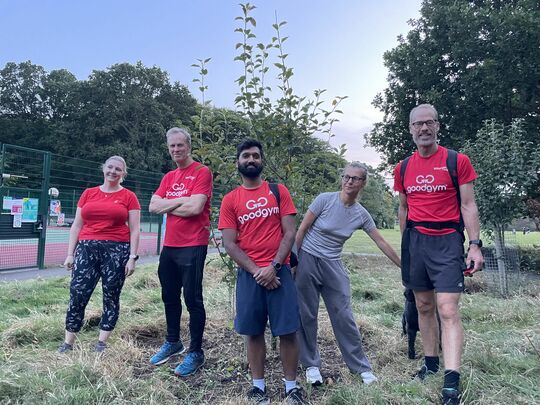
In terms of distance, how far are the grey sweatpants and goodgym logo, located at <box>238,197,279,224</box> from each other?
67cm

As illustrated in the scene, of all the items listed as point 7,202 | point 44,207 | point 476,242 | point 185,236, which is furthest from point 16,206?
point 476,242

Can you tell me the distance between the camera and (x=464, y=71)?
1293 centimetres

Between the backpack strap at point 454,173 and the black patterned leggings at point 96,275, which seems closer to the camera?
the backpack strap at point 454,173

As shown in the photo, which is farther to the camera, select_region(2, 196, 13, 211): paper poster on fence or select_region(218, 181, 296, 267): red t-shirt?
select_region(2, 196, 13, 211): paper poster on fence

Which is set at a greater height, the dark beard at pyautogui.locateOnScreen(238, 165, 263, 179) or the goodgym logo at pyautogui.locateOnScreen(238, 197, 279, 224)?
the dark beard at pyautogui.locateOnScreen(238, 165, 263, 179)

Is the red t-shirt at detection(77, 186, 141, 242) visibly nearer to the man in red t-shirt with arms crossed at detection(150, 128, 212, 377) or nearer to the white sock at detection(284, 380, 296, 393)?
the man in red t-shirt with arms crossed at detection(150, 128, 212, 377)

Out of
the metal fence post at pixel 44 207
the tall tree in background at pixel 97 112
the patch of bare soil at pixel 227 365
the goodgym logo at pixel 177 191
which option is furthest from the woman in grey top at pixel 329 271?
the tall tree in background at pixel 97 112

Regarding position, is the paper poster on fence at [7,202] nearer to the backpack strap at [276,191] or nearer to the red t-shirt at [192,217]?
the red t-shirt at [192,217]

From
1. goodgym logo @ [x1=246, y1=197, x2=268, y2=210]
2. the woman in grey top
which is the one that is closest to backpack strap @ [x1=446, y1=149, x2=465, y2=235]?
the woman in grey top

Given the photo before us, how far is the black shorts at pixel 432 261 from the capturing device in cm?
319

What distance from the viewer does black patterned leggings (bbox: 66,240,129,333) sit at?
4.10 metres

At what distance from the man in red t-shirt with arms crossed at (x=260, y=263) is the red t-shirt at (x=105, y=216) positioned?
1.41 meters

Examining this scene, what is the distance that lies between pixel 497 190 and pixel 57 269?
31.1ft

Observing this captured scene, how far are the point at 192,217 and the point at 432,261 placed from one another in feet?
6.22
